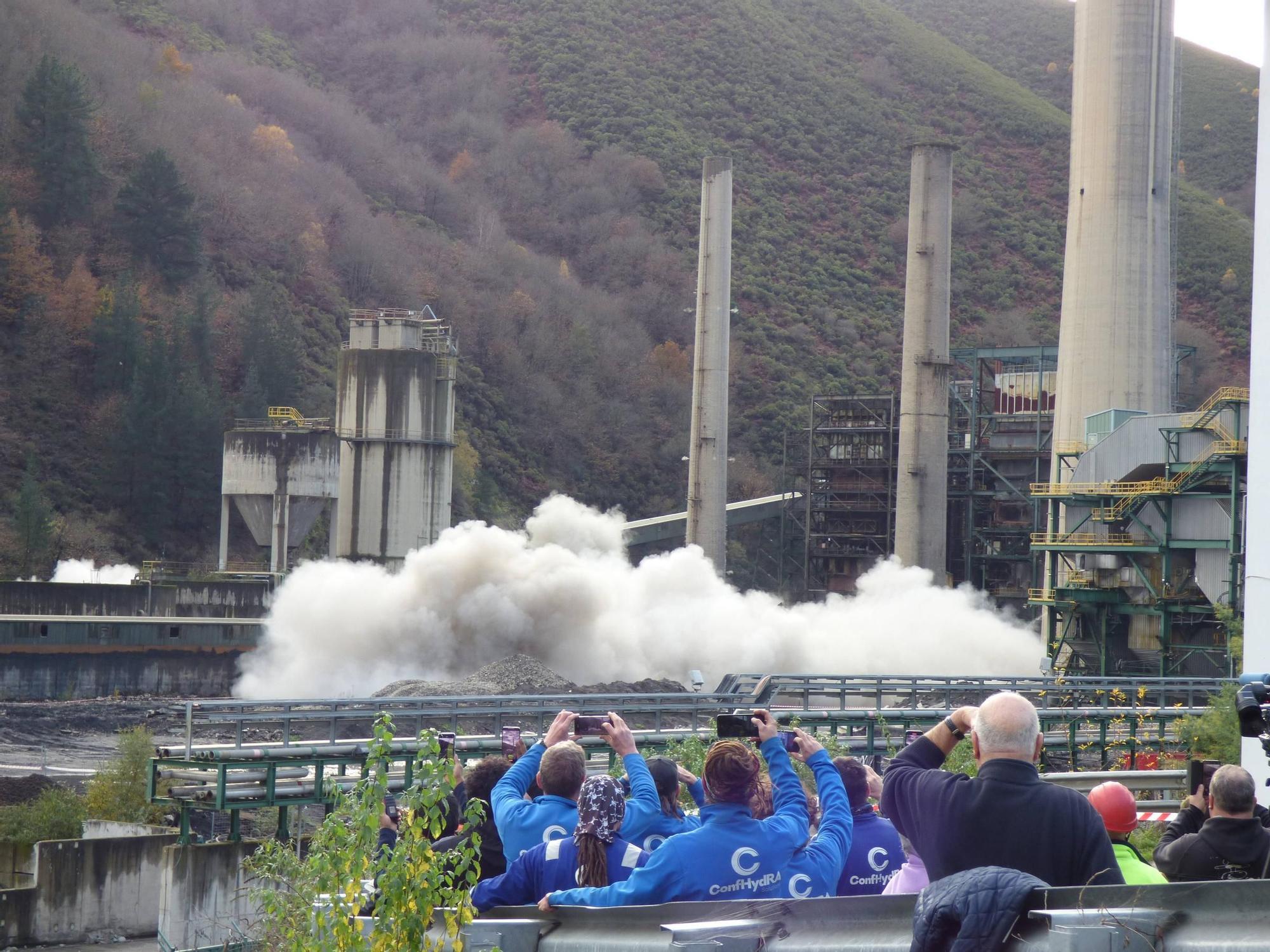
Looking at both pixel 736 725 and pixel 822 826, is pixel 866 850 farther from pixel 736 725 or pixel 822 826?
pixel 736 725

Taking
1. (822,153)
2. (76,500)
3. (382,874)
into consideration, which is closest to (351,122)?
(822,153)

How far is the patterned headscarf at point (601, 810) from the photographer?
20.7ft

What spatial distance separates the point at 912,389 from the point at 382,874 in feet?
170

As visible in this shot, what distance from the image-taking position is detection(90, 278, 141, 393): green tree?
69.1 m

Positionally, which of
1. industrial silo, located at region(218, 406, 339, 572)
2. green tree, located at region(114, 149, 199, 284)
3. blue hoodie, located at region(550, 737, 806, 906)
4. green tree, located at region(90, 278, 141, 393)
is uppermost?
green tree, located at region(114, 149, 199, 284)

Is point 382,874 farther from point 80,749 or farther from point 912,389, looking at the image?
point 912,389

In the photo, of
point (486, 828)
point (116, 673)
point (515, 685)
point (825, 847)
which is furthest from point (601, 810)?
point (116, 673)

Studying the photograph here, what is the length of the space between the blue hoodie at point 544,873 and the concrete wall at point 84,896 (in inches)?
672

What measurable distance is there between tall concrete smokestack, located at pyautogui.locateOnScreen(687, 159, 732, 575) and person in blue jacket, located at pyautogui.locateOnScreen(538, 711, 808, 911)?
50.3 meters

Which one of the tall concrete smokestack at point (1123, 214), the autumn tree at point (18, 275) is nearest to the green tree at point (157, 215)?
the autumn tree at point (18, 275)

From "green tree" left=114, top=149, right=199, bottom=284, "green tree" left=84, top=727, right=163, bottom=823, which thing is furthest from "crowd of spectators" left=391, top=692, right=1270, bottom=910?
"green tree" left=114, top=149, right=199, bottom=284

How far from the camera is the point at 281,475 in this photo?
52656 millimetres

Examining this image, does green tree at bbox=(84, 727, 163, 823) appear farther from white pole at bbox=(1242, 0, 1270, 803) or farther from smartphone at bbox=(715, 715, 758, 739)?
smartphone at bbox=(715, 715, 758, 739)

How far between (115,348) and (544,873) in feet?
222
